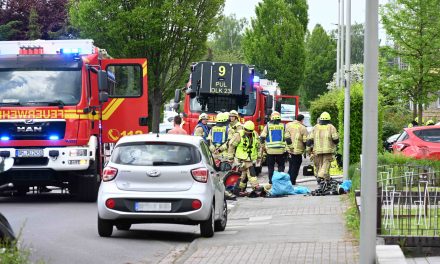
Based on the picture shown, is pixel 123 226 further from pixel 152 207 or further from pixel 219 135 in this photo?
pixel 219 135

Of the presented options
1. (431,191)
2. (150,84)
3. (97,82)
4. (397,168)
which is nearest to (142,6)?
(150,84)

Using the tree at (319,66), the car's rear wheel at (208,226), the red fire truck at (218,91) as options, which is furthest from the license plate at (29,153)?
the tree at (319,66)

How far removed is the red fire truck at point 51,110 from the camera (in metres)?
21.2

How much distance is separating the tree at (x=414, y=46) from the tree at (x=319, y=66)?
6076cm

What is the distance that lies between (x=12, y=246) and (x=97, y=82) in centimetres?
1288

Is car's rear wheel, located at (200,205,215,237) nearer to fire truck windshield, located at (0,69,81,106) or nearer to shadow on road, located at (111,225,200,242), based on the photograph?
shadow on road, located at (111,225,200,242)

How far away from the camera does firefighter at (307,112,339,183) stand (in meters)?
24.4

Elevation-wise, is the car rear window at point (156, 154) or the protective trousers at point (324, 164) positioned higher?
the car rear window at point (156, 154)

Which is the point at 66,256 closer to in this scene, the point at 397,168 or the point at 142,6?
the point at 397,168

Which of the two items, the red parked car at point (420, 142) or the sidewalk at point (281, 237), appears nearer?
the sidewalk at point (281, 237)

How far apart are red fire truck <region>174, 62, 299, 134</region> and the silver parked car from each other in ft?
48.3

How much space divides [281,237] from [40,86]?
8053 millimetres

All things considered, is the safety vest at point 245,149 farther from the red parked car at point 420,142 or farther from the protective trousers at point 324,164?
the red parked car at point 420,142

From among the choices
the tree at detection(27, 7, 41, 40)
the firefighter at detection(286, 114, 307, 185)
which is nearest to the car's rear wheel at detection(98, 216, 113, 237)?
the firefighter at detection(286, 114, 307, 185)
